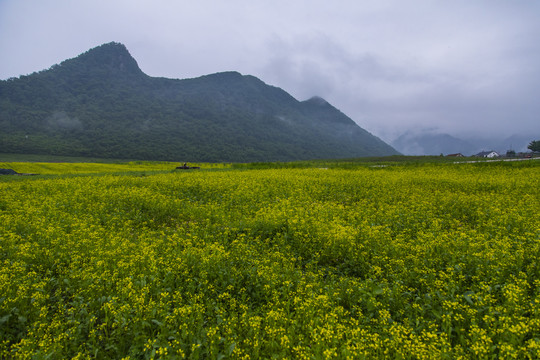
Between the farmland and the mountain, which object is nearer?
the farmland

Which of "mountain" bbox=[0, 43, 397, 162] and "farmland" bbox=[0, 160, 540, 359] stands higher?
"mountain" bbox=[0, 43, 397, 162]

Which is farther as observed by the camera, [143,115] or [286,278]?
[143,115]

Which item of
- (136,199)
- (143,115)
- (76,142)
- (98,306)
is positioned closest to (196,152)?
(76,142)

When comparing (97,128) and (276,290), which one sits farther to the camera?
(97,128)

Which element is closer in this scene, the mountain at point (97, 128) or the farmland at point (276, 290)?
the farmland at point (276, 290)

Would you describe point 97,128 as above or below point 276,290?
above

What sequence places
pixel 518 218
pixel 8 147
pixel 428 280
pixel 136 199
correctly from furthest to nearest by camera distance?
pixel 8 147 → pixel 136 199 → pixel 518 218 → pixel 428 280

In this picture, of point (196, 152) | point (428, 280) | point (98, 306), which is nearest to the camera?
point (98, 306)

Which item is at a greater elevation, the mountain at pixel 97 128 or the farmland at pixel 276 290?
the mountain at pixel 97 128

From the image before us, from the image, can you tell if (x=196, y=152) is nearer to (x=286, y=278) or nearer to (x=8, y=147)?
(x=8, y=147)

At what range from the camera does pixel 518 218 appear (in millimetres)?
8539

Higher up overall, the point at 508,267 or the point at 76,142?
the point at 76,142

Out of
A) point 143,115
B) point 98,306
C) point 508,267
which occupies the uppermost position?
point 143,115

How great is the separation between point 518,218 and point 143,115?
210 meters
